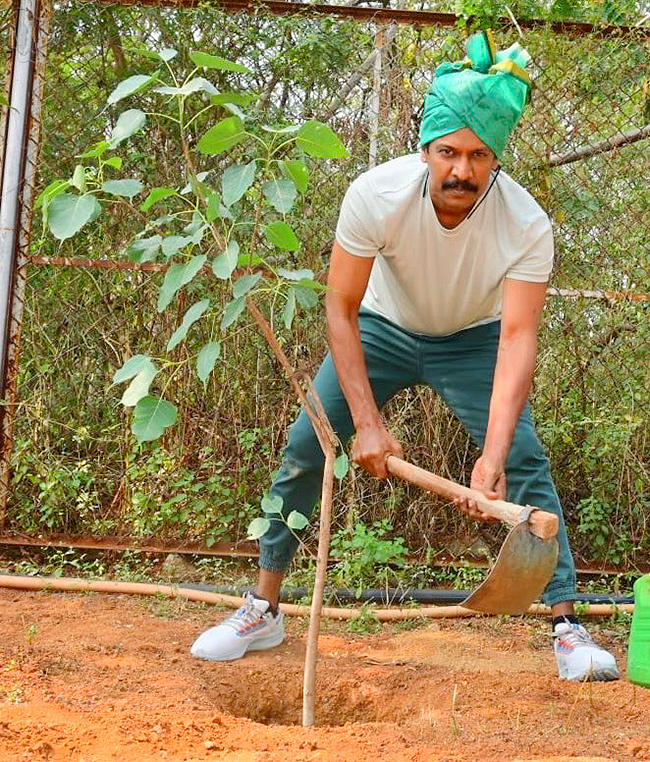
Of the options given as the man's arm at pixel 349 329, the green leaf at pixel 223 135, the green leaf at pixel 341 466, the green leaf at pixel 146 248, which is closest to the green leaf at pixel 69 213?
the green leaf at pixel 146 248

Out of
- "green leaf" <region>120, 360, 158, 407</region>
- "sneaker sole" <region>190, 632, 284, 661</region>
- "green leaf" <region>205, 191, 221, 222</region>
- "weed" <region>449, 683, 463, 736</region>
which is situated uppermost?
"green leaf" <region>205, 191, 221, 222</region>

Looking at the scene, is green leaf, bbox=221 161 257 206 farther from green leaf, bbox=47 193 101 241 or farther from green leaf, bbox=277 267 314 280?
green leaf, bbox=47 193 101 241

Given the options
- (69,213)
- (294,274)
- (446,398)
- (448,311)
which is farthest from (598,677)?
(69,213)

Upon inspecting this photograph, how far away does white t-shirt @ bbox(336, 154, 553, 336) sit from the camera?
3316 mm

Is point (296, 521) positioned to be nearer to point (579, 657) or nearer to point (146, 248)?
point (146, 248)

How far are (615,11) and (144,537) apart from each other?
11.2ft

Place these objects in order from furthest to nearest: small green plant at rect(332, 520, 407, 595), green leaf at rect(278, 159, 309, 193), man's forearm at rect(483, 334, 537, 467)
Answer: small green plant at rect(332, 520, 407, 595)
man's forearm at rect(483, 334, 537, 467)
green leaf at rect(278, 159, 309, 193)

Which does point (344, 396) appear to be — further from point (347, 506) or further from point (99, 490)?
point (99, 490)

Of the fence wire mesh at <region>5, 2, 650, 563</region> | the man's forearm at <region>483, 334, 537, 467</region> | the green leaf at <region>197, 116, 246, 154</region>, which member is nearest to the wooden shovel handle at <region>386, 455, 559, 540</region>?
the man's forearm at <region>483, 334, 537, 467</region>

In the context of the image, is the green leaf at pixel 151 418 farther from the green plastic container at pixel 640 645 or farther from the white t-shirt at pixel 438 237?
the green plastic container at pixel 640 645

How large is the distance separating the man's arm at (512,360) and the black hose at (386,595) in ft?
4.86

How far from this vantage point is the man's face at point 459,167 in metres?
3.12

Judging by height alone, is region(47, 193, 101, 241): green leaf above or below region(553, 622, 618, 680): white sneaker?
above

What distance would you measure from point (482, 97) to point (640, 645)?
1.89 meters
